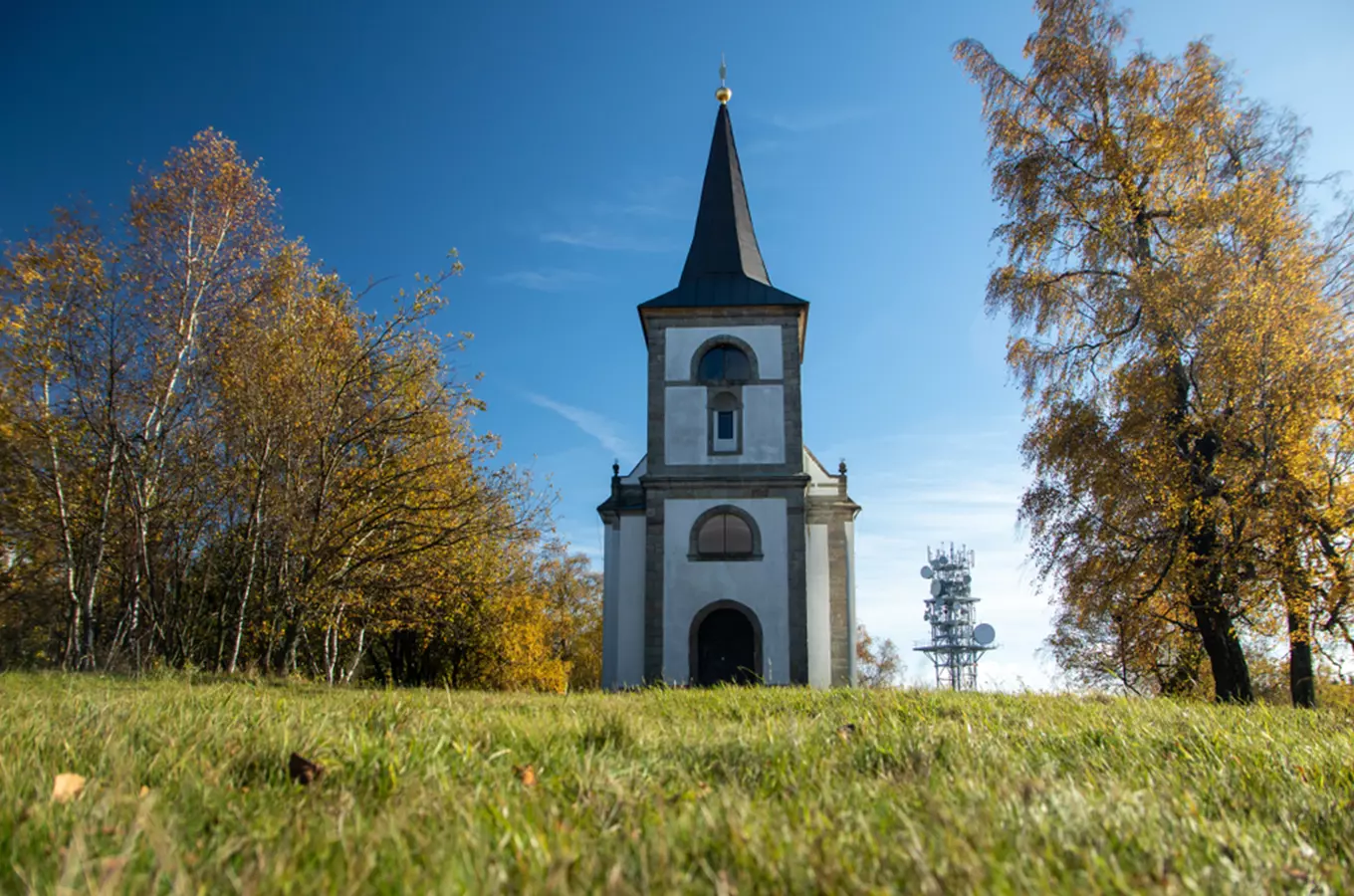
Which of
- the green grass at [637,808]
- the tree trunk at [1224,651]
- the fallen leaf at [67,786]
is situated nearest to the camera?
the green grass at [637,808]

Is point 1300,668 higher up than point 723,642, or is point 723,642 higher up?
point 723,642

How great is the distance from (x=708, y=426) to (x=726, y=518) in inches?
103

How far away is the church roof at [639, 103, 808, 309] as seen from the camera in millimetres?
26500

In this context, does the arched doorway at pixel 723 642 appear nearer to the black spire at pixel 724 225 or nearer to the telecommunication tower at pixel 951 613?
the black spire at pixel 724 225

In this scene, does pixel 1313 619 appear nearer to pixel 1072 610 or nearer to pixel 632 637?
pixel 1072 610

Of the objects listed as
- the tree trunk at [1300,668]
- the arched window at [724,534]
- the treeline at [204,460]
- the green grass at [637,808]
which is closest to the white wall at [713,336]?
Answer: the arched window at [724,534]

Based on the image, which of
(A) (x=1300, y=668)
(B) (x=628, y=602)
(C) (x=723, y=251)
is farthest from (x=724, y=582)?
(A) (x=1300, y=668)

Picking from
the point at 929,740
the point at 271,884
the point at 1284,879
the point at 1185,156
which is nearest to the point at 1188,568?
the point at 1185,156

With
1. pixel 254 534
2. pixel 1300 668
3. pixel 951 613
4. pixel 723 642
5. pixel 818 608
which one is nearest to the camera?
pixel 254 534

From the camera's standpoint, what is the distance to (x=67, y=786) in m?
2.52

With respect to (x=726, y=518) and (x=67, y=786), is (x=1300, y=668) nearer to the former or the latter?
Result: (x=726, y=518)

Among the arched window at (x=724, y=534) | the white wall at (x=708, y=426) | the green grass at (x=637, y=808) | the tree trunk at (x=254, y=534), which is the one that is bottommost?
the green grass at (x=637, y=808)

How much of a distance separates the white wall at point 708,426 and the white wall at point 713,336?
454 mm

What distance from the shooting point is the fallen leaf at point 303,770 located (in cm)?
279
